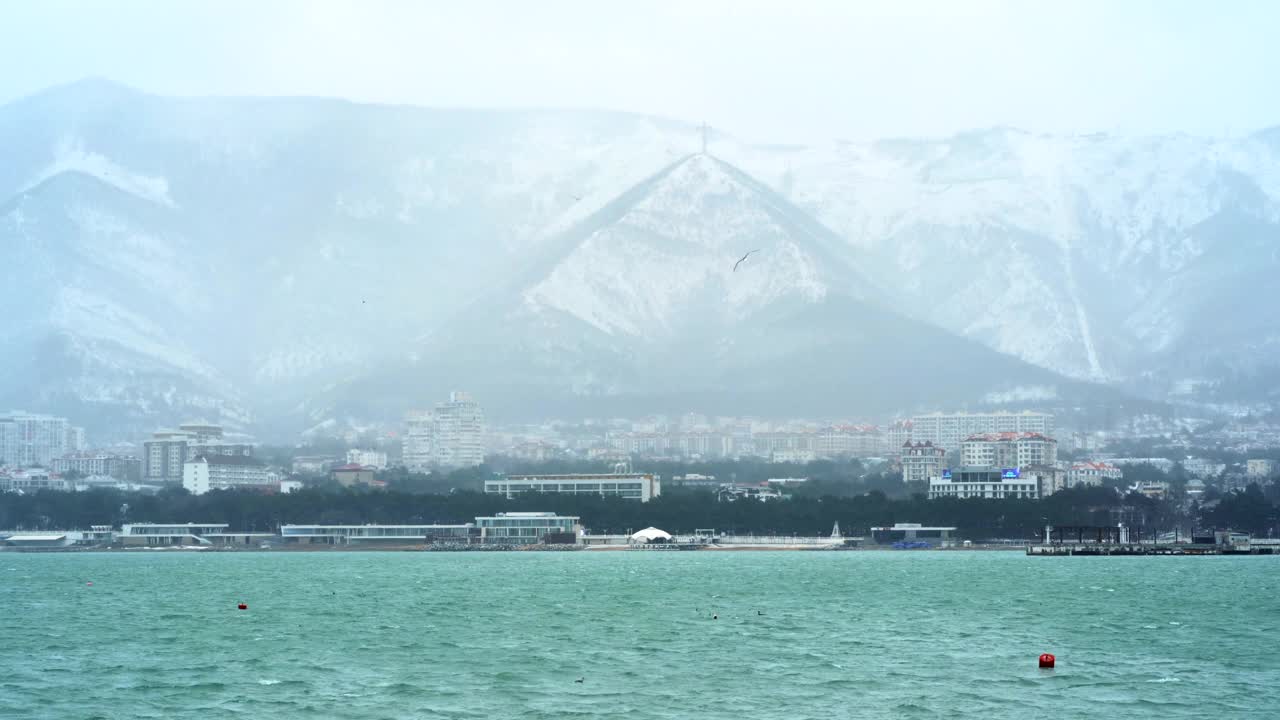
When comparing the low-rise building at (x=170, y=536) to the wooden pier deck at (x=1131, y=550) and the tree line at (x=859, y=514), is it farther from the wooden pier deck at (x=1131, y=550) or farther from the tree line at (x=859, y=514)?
the wooden pier deck at (x=1131, y=550)

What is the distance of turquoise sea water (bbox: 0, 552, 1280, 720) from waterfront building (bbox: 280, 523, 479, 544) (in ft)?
257

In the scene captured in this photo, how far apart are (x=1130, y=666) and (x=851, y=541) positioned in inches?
4994

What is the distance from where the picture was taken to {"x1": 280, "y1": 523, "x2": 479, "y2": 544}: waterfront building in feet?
627

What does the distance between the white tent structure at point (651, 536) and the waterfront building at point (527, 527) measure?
7692mm

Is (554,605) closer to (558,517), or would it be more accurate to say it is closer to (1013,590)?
(1013,590)

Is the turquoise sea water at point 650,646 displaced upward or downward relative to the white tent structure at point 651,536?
downward

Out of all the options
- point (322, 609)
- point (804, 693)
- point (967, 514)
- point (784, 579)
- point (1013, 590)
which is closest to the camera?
point (804, 693)

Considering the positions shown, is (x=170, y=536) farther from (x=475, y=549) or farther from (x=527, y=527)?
(x=527, y=527)

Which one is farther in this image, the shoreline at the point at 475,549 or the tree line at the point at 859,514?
the tree line at the point at 859,514

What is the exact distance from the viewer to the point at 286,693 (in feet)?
167

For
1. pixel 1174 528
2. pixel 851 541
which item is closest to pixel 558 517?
pixel 851 541

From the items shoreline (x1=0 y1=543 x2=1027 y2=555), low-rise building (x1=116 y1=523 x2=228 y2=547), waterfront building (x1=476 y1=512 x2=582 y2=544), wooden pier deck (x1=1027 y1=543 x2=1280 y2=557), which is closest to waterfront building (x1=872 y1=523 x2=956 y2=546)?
shoreline (x1=0 y1=543 x2=1027 y2=555)

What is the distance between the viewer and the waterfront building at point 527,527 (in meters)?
188

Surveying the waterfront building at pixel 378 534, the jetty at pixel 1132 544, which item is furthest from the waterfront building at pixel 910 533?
the waterfront building at pixel 378 534
